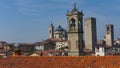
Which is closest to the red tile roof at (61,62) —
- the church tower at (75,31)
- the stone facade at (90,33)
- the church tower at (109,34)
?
the church tower at (75,31)

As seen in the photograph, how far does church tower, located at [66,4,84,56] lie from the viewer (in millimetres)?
55062

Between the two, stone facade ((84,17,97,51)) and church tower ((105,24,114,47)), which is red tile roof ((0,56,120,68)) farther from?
church tower ((105,24,114,47))

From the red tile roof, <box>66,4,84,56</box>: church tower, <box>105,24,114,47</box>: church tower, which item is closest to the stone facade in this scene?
<box>105,24,114,47</box>: church tower

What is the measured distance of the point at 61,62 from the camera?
25.6 meters

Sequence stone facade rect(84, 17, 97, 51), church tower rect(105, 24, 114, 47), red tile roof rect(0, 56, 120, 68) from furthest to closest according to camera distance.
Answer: church tower rect(105, 24, 114, 47), stone facade rect(84, 17, 97, 51), red tile roof rect(0, 56, 120, 68)

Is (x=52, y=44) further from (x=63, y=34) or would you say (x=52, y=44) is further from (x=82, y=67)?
(x=82, y=67)

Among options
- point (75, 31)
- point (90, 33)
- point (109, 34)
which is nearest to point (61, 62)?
point (75, 31)

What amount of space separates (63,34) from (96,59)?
104690 mm

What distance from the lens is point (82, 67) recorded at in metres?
24.5

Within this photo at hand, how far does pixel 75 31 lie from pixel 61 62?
102ft

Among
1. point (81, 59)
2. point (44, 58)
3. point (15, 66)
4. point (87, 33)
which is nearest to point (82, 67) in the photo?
point (81, 59)

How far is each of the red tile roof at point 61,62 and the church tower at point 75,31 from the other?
27.4m

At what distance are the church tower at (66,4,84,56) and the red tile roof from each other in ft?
89.9

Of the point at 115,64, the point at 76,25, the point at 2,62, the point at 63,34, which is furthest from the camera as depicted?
the point at 63,34
